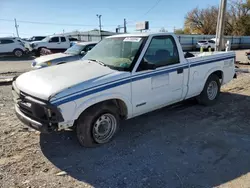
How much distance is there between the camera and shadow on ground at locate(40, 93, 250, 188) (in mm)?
2986

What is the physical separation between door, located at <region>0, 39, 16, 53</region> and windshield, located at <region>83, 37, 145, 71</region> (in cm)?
1824

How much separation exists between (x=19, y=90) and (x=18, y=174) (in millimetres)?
1285

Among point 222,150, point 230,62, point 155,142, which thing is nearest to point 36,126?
Result: point 155,142

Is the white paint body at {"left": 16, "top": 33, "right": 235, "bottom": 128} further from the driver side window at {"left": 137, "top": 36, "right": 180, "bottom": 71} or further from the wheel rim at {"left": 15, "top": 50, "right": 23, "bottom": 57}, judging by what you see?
the wheel rim at {"left": 15, "top": 50, "right": 23, "bottom": 57}

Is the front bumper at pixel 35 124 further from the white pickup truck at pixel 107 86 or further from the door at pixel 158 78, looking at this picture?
the door at pixel 158 78

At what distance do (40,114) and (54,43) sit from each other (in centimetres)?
1791

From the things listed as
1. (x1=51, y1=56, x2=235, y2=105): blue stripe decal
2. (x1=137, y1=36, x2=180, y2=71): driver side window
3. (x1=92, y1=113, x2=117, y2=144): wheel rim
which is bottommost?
(x1=92, y1=113, x2=117, y2=144): wheel rim

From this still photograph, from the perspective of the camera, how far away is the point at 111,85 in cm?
355

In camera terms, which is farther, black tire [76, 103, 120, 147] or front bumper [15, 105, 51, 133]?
black tire [76, 103, 120, 147]

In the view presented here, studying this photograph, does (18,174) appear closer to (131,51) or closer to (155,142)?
(155,142)

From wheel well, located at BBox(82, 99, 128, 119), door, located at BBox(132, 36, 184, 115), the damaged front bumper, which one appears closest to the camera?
the damaged front bumper

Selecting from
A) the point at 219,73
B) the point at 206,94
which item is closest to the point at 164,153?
the point at 206,94

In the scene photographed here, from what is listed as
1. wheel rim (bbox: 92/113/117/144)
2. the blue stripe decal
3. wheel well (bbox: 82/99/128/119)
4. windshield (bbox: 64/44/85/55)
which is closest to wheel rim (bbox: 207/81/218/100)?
the blue stripe decal

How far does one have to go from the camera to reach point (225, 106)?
5703mm
